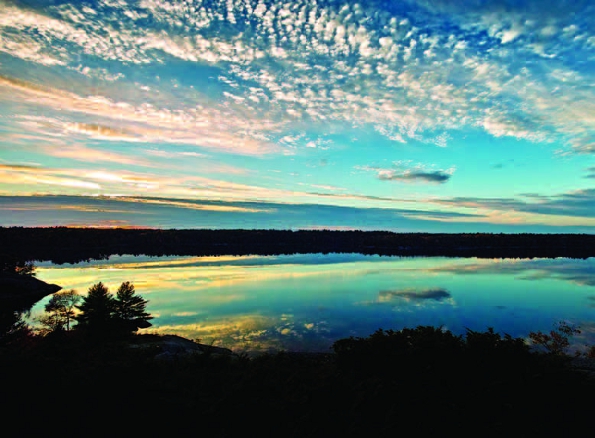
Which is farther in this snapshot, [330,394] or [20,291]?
[20,291]

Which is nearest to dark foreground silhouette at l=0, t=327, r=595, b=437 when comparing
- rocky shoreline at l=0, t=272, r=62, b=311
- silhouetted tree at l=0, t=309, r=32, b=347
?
silhouetted tree at l=0, t=309, r=32, b=347

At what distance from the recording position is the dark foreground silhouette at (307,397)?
26.0 feet

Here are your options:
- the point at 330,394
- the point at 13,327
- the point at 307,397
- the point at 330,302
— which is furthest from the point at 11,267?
the point at 330,394

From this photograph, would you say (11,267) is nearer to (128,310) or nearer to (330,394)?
(128,310)

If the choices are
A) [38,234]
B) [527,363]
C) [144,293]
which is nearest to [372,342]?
[527,363]

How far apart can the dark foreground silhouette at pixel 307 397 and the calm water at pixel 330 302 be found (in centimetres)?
1843

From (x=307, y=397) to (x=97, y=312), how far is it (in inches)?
1291

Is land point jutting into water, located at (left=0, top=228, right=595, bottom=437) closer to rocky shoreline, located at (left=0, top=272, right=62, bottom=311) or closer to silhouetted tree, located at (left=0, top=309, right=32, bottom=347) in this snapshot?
silhouetted tree, located at (left=0, top=309, right=32, bottom=347)

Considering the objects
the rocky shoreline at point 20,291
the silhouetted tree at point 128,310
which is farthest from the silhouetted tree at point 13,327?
the silhouetted tree at point 128,310

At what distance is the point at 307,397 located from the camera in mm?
8508

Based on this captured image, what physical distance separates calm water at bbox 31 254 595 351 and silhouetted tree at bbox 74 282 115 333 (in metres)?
5.15

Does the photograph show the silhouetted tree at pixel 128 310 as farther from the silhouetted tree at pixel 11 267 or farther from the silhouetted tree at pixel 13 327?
the silhouetted tree at pixel 11 267

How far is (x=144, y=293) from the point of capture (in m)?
60.1

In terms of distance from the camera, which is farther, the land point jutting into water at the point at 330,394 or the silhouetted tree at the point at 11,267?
the silhouetted tree at the point at 11,267
